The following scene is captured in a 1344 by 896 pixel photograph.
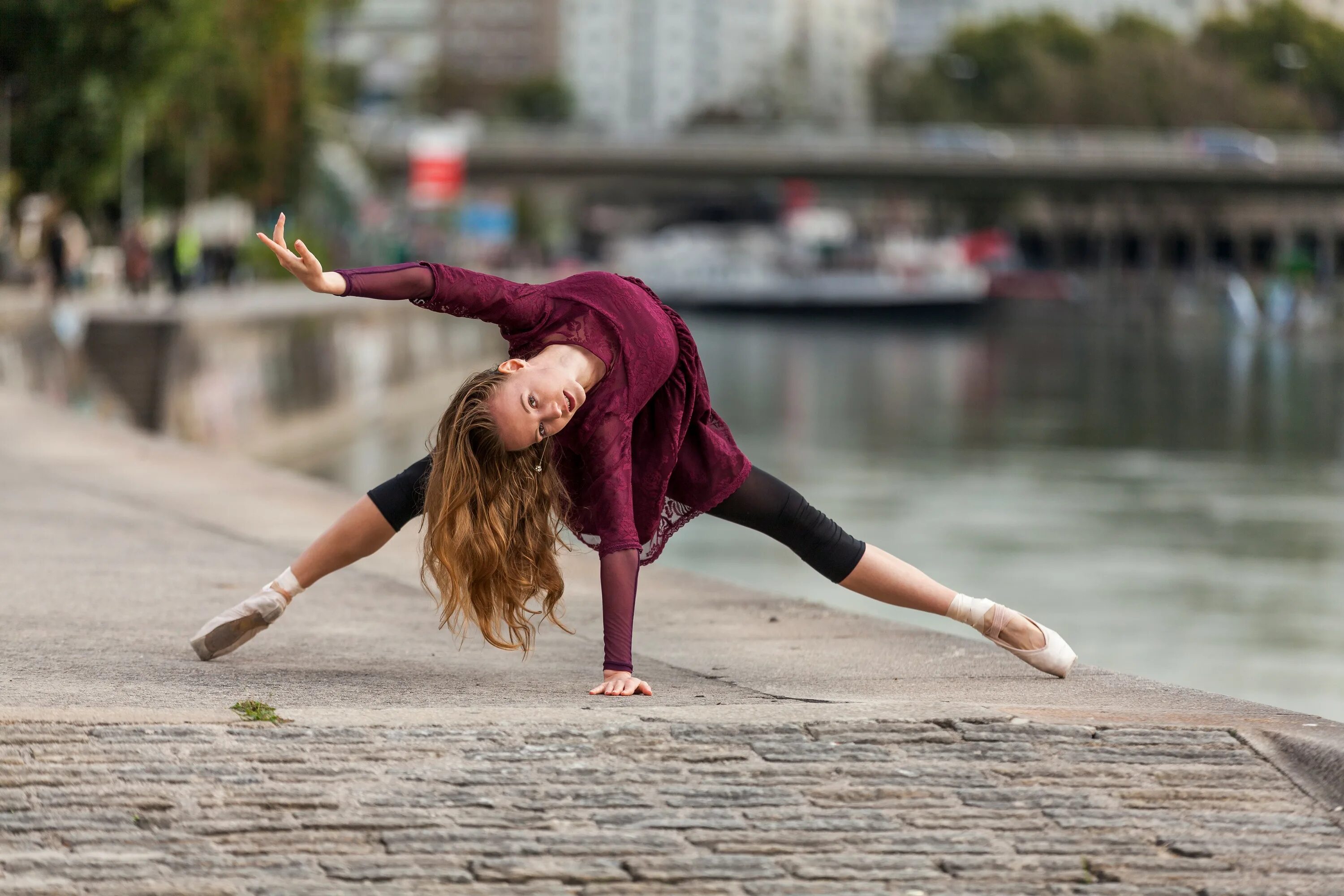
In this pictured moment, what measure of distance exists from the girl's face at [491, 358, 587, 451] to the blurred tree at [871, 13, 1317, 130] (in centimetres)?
10018

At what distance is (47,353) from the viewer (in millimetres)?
23578

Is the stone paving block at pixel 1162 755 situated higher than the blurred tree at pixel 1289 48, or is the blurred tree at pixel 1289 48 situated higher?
the blurred tree at pixel 1289 48

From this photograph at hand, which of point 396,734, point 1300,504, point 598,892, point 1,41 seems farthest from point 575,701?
point 1,41

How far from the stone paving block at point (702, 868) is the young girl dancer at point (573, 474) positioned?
1.30 metres

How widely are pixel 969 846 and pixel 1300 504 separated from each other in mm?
22361

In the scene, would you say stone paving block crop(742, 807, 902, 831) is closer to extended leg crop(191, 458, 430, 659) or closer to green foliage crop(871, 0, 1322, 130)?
extended leg crop(191, 458, 430, 659)

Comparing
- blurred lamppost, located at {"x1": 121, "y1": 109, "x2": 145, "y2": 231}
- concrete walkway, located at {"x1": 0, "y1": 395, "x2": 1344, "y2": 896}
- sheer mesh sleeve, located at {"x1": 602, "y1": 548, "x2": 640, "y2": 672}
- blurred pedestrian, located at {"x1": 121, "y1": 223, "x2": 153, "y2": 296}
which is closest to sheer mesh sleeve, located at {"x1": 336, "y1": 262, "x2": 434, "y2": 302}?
sheer mesh sleeve, located at {"x1": 602, "y1": 548, "x2": 640, "y2": 672}

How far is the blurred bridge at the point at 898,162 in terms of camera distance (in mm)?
82812

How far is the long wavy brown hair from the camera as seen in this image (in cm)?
520

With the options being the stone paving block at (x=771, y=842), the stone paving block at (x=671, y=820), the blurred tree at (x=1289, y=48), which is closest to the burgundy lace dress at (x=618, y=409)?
the stone paving block at (x=671, y=820)

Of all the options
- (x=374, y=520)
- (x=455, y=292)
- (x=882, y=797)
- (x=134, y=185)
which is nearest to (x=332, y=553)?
(x=374, y=520)

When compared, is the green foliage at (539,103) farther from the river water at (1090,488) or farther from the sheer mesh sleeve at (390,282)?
the sheer mesh sleeve at (390,282)

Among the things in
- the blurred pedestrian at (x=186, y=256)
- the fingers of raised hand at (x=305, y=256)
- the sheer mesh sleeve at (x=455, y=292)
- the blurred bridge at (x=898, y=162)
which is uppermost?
the fingers of raised hand at (x=305, y=256)

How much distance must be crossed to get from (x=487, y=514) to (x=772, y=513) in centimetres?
89
